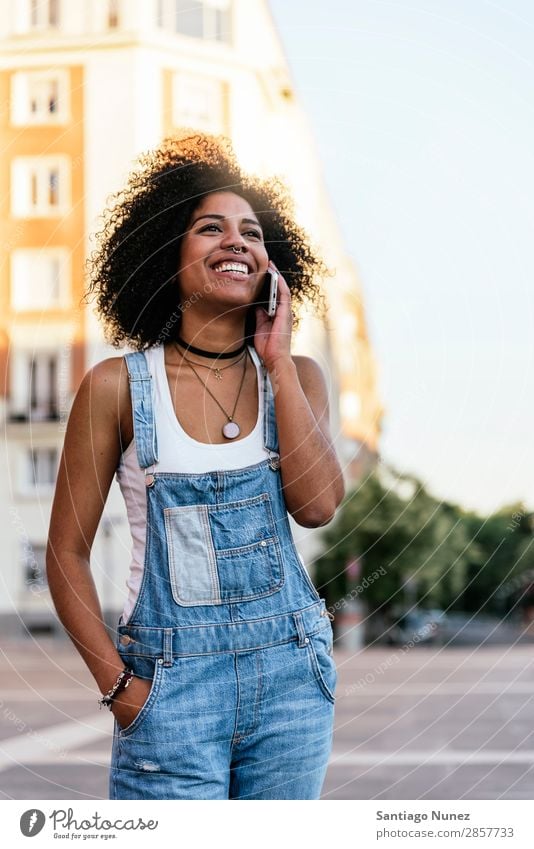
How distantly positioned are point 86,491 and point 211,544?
0.27 metres

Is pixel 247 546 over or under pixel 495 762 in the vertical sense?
over

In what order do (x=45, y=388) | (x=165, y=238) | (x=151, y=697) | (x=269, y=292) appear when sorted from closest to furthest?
(x=151, y=697), (x=269, y=292), (x=165, y=238), (x=45, y=388)

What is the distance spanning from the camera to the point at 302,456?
2.48 m

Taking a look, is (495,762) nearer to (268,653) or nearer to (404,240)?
(404,240)

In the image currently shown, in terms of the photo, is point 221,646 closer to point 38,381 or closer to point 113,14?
point 113,14

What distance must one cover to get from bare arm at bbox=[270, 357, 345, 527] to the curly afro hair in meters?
0.26

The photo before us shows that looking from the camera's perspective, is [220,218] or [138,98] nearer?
[220,218]

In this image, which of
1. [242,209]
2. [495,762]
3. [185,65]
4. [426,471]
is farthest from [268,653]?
[495,762]

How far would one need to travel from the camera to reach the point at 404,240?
12.1 feet

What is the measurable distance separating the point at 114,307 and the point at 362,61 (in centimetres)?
120

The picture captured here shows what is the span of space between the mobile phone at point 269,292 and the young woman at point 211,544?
0.03 metres

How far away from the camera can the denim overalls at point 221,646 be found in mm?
2391

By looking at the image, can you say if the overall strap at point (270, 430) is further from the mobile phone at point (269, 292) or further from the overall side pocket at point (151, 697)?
the overall side pocket at point (151, 697)

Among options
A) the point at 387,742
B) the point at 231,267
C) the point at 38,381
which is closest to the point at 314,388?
the point at 231,267
